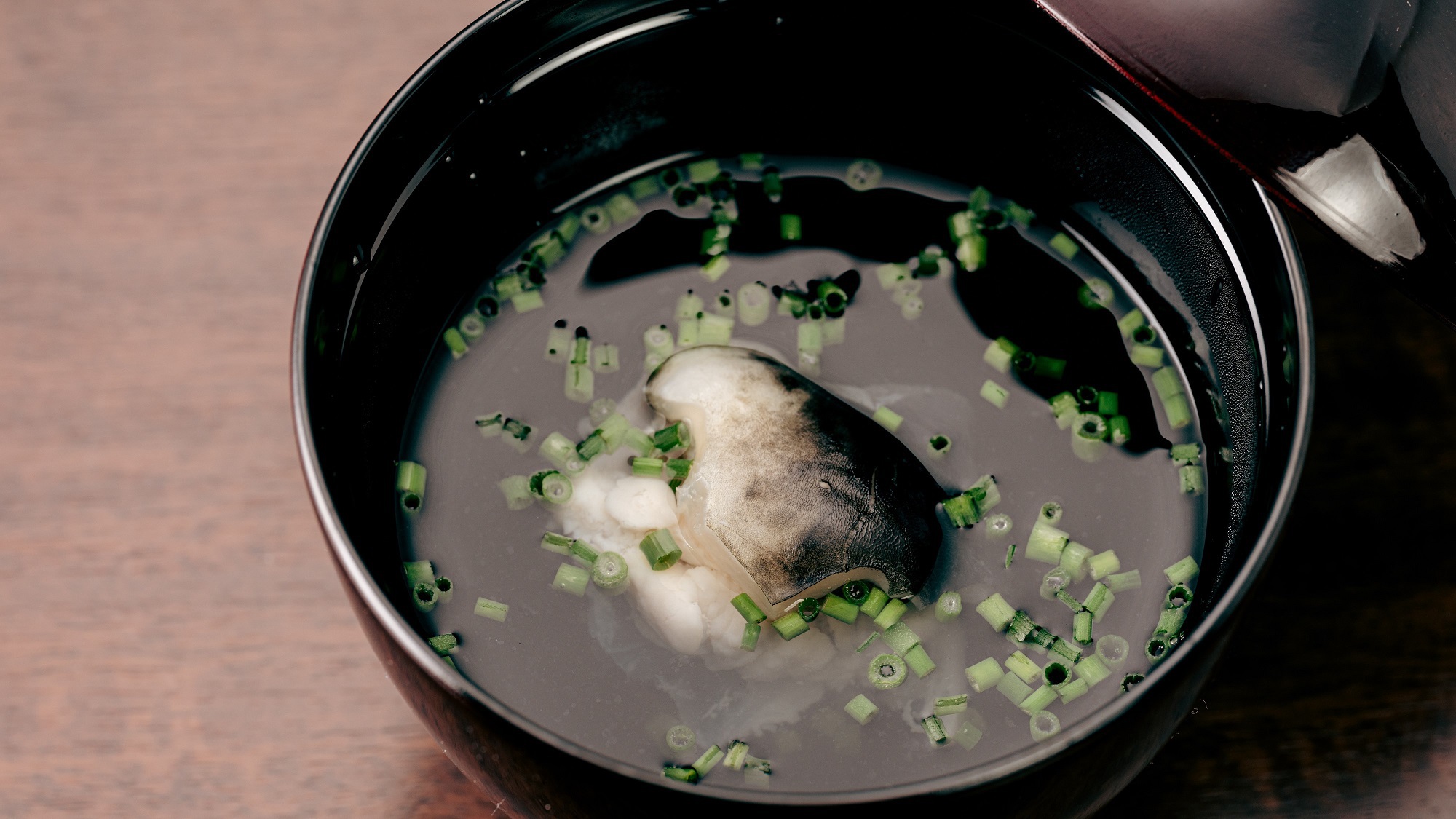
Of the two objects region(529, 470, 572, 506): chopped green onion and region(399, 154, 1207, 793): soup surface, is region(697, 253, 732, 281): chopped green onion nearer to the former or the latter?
region(399, 154, 1207, 793): soup surface

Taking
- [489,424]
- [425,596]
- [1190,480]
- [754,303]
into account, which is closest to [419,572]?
[425,596]

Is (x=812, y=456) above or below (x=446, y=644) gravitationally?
above

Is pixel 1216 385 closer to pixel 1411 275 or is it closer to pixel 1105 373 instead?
pixel 1105 373

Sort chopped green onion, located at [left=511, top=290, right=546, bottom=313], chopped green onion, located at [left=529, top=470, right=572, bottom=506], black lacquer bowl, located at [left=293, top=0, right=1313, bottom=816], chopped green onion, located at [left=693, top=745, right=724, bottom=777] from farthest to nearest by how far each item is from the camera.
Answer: chopped green onion, located at [left=511, top=290, right=546, bottom=313]
chopped green onion, located at [left=529, top=470, right=572, bottom=506]
chopped green onion, located at [left=693, top=745, right=724, bottom=777]
black lacquer bowl, located at [left=293, top=0, right=1313, bottom=816]

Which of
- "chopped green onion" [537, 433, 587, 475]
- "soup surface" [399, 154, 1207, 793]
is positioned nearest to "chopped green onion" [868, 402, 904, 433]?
"soup surface" [399, 154, 1207, 793]

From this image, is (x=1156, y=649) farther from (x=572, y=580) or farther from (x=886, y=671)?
(x=572, y=580)
